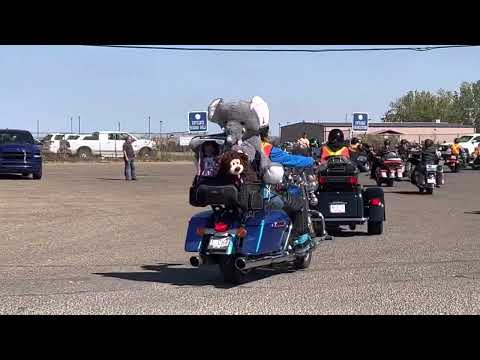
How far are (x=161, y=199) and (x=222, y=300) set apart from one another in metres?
14.2

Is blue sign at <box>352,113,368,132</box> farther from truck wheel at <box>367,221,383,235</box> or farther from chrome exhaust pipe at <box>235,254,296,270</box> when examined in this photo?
chrome exhaust pipe at <box>235,254,296,270</box>

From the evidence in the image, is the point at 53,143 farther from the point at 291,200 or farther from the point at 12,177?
the point at 291,200

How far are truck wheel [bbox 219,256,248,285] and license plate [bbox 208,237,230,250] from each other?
15 cm

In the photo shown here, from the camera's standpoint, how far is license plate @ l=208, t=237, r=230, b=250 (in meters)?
8.80

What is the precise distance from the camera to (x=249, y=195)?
901 centimetres

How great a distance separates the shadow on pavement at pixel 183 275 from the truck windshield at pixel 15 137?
23.5 meters

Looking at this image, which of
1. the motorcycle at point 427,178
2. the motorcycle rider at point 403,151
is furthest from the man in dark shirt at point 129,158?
the motorcycle at point 427,178

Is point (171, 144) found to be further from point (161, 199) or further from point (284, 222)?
point (284, 222)

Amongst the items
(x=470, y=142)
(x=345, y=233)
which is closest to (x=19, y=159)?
(x=345, y=233)

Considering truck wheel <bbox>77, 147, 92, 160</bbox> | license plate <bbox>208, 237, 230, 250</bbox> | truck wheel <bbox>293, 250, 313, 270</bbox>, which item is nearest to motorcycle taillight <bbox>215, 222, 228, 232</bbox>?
license plate <bbox>208, 237, 230, 250</bbox>

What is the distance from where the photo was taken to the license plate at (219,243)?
880 centimetres

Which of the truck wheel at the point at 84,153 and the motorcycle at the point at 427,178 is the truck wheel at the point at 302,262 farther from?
the truck wheel at the point at 84,153
